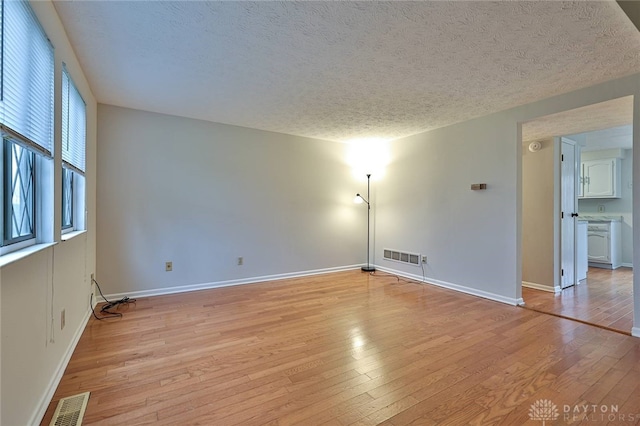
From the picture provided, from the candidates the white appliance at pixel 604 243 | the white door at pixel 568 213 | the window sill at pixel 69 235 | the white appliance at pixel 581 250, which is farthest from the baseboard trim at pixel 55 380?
the white appliance at pixel 604 243

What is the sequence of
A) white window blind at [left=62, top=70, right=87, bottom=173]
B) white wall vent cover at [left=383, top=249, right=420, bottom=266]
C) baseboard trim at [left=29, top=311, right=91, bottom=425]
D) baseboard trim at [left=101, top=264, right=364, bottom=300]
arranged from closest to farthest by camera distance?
baseboard trim at [left=29, top=311, right=91, bottom=425] → white window blind at [left=62, top=70, right=87, bottom=173] → baseboard trim at [left=101, top=264, right=364, bottom=300] → white wall vent cover at [left=383, top=249, right=420, bottom=266]

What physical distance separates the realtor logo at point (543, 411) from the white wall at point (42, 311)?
2.47 metres

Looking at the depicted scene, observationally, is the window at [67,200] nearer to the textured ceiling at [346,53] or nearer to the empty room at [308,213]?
the empty room at [308,213]

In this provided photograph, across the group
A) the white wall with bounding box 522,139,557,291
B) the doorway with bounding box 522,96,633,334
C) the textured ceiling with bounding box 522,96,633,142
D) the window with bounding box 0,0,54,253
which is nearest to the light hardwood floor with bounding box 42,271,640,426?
the doorway with bounding box 522,96,633,334

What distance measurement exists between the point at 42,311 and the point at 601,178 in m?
8.44

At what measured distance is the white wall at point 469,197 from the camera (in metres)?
3.38

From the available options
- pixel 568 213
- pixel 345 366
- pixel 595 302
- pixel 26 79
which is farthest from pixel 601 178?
pixel 26 79

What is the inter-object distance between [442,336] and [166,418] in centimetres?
214

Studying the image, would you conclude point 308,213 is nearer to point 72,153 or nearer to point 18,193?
point 72,153

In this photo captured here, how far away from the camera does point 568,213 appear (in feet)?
13.7

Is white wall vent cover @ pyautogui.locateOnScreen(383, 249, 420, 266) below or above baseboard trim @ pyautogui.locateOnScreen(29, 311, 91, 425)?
above

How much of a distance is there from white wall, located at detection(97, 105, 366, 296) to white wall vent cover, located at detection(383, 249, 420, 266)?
2.43 feet

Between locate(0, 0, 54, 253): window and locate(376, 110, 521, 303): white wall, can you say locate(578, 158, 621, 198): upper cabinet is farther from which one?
locate(0, 0, 54, 253): window

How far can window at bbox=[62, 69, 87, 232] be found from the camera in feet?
7.16
